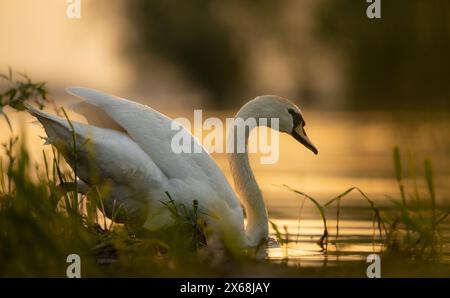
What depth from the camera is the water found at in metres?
8.92

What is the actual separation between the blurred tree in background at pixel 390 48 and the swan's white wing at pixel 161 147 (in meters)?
7.46

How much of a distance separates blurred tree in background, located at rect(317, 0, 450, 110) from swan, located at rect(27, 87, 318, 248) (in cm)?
745

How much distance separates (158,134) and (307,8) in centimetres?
1328

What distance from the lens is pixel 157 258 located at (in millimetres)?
7387

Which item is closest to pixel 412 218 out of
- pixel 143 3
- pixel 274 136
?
pixel 274 136

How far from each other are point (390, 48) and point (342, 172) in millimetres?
6001

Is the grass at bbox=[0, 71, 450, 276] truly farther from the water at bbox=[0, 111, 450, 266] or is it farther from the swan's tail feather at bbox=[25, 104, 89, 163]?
the water at bbox=[0, 111, 450, 266]

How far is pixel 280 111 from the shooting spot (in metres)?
9.83

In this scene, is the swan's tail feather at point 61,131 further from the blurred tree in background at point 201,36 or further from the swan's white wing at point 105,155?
the blurred tree in background at point 201,36

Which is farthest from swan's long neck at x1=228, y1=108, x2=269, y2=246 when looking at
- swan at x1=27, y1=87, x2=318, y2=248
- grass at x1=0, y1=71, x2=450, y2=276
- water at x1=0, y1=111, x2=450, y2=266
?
grass at x1=0, y1=71, x2=450, y2=276

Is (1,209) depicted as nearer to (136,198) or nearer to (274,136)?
(136,198)

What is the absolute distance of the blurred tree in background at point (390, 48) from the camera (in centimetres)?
1836
